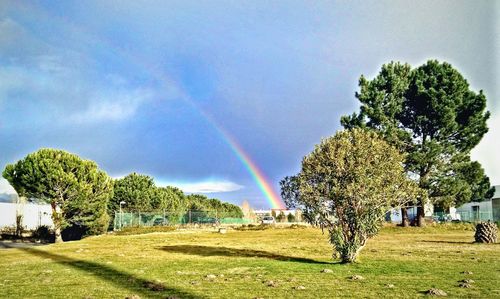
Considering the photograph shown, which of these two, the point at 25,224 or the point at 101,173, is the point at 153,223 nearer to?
the point at 101,173

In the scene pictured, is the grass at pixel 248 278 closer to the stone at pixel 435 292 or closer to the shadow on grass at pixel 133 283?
the shadow on grass at pixel 133 283

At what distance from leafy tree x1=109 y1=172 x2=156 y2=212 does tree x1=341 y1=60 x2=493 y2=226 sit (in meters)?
48.4

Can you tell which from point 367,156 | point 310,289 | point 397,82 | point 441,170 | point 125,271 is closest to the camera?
point 310,289

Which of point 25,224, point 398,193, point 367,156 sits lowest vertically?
point 25,224

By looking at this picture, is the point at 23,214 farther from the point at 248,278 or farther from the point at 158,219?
the point at 248,278

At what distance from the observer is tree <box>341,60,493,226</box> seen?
192 ft

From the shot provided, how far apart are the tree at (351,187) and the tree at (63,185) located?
1570 inches

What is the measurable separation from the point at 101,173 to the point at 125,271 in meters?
43.0

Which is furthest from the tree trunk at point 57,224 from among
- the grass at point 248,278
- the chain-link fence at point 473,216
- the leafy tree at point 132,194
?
the chain-link fence at point 473,216

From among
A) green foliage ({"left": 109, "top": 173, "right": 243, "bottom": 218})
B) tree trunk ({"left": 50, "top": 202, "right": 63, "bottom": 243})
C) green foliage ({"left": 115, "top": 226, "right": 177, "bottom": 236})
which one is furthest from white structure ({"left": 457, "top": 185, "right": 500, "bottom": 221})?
tree trunk ({"left": 50, "top": 202, "right": 63, "bottom": 243})

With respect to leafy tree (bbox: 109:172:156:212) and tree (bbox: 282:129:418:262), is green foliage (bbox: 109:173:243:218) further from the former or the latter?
tree (bbox: 282:129:418:262)

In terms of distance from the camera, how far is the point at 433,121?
60.2 meters

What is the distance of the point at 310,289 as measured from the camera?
45.3 ft

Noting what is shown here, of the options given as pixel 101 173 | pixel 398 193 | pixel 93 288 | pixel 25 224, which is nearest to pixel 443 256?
pixel 398 193
